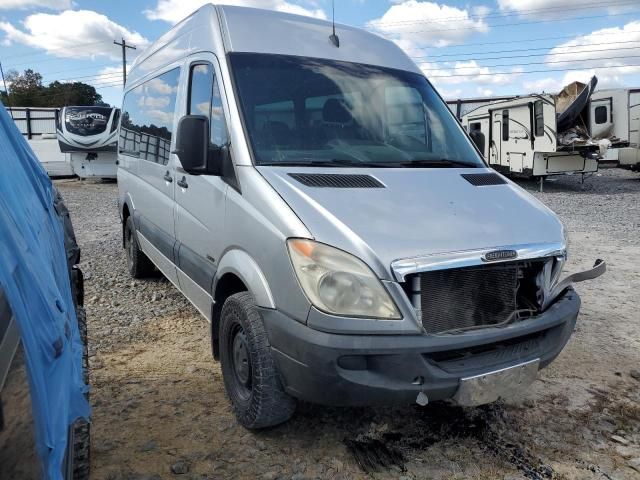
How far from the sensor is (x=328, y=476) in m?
2.71

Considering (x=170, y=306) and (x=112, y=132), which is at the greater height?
(x=112, y=132)

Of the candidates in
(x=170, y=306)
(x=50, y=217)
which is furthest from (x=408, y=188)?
(x=170, y=306)

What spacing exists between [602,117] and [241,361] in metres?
16.1

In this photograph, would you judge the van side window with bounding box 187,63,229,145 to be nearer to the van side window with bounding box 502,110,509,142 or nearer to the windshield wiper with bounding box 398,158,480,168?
the windshield wiper with bounding box 398,158,480,168

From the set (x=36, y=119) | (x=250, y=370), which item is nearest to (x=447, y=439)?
(x=250, y=370)

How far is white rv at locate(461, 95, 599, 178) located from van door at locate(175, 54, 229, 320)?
11.2 meters

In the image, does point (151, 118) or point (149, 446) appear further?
point (151, 118)

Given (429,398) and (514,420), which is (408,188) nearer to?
(429,398)

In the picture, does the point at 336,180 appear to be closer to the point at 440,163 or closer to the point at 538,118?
the point at 440,163

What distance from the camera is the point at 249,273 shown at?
9.36ft

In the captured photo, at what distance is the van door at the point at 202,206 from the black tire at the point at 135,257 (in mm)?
1956

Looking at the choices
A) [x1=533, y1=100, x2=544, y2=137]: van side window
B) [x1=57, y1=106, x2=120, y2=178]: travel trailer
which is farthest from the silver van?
[x1=57, y1=106, x2=120, y2=178]: travel trailer

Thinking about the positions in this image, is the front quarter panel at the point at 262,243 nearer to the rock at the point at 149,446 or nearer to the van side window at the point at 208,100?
the van side window at the point at 208,100

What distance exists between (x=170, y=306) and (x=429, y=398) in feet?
11.1
